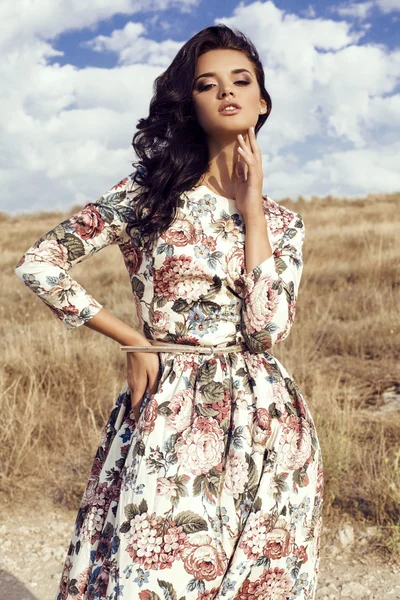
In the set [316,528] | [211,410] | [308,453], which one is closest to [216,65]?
[211,410]

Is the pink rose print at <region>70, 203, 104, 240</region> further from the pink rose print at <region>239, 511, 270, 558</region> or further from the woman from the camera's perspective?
the pink rose print at <region>239, 511, 270, 558</region>

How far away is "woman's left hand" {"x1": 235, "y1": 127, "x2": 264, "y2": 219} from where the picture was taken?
1.99 m

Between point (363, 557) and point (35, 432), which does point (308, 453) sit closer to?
point (363, 557)

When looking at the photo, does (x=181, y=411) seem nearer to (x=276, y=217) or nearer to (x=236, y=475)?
(x=236, y=475)

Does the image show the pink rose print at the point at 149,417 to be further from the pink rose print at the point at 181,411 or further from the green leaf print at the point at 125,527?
the green leaf print at the point at 125,527

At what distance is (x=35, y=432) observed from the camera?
14.9ft

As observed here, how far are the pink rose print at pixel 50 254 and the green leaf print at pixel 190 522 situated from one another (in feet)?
2.63

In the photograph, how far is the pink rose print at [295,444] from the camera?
6.24ft

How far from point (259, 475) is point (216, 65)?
4.34 ft

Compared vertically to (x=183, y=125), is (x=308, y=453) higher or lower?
lower

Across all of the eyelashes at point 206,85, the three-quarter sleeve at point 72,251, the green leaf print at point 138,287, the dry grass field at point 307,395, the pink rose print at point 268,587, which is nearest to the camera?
the pink rose print at point 268,587

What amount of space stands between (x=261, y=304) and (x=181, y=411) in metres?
0.39

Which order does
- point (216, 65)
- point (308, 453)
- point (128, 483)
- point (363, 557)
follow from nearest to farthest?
point (128, 483), point (308, 453), point (216, 65), point (363, 557)

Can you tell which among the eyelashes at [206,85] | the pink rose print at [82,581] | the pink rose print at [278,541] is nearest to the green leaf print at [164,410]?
the pink rose print at [278,541]
